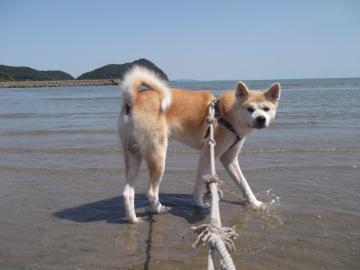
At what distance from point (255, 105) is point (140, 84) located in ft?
4.66

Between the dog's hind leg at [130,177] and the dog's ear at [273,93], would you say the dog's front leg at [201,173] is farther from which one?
the dog's ear at [273,93]

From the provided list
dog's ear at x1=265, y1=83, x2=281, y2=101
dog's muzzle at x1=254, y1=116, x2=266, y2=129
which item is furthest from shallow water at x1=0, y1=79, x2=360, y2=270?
dog's ear at x1=265, y1=83, x2=281, y2=101

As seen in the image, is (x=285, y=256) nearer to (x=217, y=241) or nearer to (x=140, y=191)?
(x=217, y=241)

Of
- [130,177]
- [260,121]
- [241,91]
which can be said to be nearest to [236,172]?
[260,121]

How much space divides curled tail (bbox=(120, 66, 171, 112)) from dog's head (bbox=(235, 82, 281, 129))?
0.90 metres

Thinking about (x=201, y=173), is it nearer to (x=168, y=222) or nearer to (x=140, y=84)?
(x=168, y=222)

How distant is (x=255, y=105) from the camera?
16.1 feet

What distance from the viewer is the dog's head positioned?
4816mm

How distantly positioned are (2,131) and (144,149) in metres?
9.18

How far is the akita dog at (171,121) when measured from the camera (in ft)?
15.3

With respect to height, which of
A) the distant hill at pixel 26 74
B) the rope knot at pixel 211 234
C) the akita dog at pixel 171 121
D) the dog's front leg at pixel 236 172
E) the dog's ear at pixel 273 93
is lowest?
the dog's front leg at pixel 236 172

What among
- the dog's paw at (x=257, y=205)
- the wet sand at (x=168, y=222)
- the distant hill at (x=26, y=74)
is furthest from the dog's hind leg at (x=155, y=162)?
the distant hill at (x=26, y=74)

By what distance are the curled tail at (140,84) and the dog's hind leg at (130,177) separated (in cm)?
54

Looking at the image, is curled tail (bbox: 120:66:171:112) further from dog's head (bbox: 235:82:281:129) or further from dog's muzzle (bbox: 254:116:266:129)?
dog's muzzle (bbox: 254:116:266:129)
